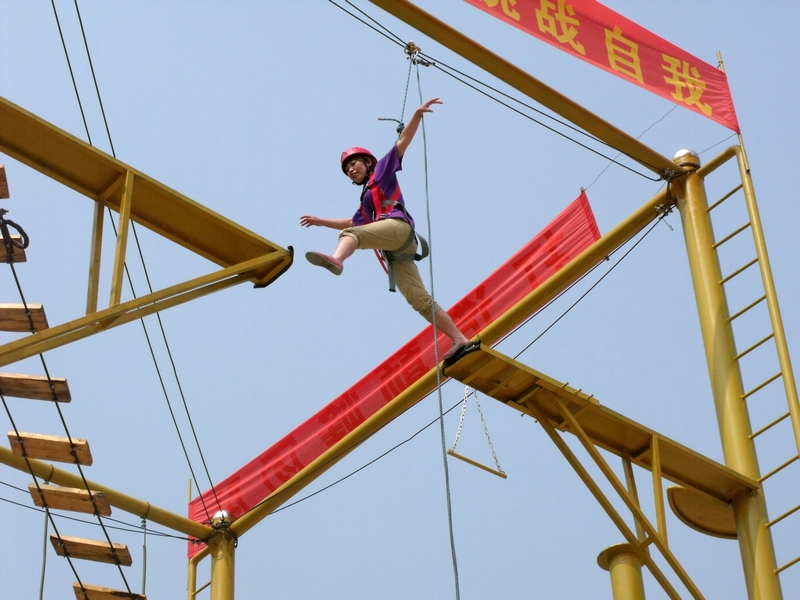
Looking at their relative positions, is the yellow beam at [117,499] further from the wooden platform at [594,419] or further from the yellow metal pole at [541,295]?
the wooden platform at [594,419]

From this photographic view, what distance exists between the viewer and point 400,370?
13.4m

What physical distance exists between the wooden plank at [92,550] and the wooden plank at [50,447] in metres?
0.92

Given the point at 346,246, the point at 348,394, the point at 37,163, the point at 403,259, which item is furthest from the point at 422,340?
the point at 37,163

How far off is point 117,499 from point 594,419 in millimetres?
4609

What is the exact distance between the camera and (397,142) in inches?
417

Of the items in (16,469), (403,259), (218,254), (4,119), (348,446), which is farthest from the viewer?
(348,446)

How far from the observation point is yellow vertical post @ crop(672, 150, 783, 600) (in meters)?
10.5

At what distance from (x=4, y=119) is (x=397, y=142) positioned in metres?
2.96

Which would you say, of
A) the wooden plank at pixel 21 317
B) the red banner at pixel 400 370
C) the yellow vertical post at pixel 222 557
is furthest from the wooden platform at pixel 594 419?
the yellow vertical post at pixel 222 557

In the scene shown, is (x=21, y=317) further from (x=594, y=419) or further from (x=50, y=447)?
(x=594, y=419)

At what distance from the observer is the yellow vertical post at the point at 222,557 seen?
12930mm

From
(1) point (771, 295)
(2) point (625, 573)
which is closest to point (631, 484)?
(2) point (625, 573)

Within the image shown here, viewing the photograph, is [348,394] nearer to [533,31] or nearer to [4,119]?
[533,31]

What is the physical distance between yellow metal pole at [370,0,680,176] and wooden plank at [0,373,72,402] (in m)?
3.50
